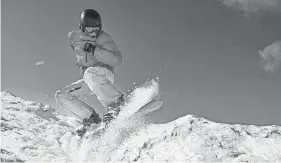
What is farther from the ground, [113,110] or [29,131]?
[113,110]

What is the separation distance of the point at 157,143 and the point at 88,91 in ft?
8.95

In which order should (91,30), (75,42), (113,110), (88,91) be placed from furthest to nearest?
(88,91), (75,42), (91,30), (113,110)

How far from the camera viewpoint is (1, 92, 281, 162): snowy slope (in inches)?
169

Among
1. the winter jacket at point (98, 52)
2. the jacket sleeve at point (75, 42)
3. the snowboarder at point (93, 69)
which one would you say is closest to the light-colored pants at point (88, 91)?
the snowboarder at point (93, 69)

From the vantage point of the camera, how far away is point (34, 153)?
16.8 ft

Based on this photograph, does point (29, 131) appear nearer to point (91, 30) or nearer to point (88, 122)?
point (88, 122)

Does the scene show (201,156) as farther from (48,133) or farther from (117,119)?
(48,133)

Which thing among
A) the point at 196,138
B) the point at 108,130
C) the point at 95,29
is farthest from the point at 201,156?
the point at 95,29

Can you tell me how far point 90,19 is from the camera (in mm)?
6508

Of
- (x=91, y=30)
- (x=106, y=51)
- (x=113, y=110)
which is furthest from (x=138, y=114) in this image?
(x=91, y=30)

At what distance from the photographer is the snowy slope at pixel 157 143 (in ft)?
14.1

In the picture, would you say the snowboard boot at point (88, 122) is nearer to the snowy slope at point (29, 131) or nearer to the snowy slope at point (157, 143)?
the snowy slope at point (157, 143)

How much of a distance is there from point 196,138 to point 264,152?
3.15ft

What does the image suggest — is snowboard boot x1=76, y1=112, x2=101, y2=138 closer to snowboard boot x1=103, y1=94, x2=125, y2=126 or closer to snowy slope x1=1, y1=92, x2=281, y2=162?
snowy slope x1=1, y1=92, x2=281, y2=162
